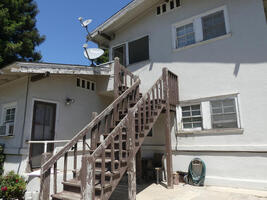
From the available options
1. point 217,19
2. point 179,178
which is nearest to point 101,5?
point 217,19

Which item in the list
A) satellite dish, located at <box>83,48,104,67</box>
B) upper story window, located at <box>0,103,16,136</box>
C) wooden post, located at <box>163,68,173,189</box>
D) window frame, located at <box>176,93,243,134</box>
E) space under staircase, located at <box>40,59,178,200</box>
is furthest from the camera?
satellite dish, located at <box>83,48,104,67</box>

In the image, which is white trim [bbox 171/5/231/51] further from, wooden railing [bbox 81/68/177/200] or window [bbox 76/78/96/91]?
window [bbox 76/78/96/91]

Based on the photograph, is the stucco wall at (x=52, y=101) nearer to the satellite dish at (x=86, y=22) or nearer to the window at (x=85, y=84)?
the window at (x=85, y=84)

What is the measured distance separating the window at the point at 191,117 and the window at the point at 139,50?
275 cm

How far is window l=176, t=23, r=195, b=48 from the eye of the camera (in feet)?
22.2

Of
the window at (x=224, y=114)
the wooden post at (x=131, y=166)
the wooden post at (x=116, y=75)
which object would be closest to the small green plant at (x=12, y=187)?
the wooden post at (x=131, y=166)

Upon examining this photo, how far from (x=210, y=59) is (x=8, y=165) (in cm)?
716

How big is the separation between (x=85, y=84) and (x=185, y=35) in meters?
4.16

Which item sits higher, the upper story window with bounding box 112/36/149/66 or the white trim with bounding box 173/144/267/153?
the upper story window with bounding box 112/36/149/66

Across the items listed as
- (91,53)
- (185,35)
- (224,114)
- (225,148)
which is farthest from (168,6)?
(225,148)

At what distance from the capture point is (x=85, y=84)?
743cm

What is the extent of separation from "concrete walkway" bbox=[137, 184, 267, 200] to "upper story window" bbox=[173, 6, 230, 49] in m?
4.55

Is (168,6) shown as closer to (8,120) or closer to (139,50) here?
(139,50)

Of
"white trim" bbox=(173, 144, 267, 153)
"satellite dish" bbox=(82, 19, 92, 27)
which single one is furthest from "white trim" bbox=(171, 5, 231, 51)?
"white trim" bbox=(173, 144, 267, 153)
